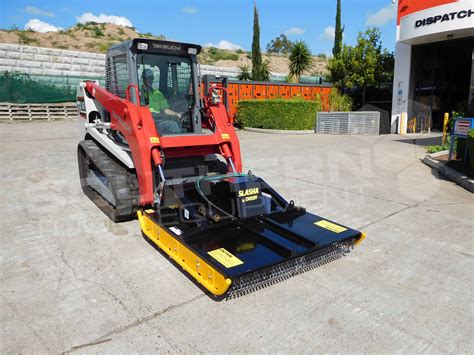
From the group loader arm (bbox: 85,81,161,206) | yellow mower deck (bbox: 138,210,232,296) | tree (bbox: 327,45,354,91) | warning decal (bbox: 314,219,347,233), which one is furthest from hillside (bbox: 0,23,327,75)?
yellow mower deck (bbox: 138,210,232,296)

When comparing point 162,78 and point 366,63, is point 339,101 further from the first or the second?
point 162,78

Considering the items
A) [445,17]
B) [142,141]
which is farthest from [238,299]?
[445,17]

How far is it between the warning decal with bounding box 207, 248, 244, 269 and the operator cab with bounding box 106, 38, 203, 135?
93.2 inches

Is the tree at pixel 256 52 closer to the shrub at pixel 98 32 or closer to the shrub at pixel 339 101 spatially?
the shrub at pixel 339 101

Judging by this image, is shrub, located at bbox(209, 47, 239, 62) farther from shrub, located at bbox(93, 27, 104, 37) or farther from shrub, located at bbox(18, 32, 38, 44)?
shrub, located at bbox(18, 32, 38, 44)

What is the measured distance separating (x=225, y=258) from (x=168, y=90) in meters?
3.08

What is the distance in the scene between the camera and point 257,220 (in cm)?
422

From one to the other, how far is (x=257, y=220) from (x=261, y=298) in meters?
1.16

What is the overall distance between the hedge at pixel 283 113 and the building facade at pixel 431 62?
4.32 meters

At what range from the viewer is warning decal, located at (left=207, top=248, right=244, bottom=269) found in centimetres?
316

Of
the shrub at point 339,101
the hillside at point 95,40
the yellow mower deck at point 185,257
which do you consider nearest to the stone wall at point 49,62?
the hillside at point 95,40

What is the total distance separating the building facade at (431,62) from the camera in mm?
14062

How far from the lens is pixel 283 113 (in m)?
16.7

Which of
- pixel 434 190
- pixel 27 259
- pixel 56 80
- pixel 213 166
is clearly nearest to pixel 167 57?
pixel 213 166
